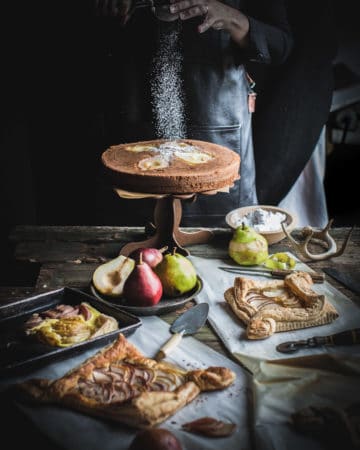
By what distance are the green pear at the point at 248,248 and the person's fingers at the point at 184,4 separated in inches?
43.8

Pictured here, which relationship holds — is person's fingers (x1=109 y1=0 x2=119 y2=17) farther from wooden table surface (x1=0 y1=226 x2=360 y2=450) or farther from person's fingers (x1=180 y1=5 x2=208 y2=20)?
wooden table surface (x1=0 y1=226 x2=360 y2=450)

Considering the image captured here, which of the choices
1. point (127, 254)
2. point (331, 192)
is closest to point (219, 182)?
point (127, 254)

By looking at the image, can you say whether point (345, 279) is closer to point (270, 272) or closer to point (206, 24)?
point (270, 272)

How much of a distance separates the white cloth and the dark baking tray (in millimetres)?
1880

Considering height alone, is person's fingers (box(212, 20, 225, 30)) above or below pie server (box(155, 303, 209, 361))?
above

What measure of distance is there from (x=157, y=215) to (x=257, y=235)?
393 mm

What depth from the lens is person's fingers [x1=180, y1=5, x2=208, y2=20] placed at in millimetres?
2404

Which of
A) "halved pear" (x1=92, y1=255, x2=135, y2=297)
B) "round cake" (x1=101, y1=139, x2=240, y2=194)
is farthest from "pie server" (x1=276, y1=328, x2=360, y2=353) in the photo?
"round cake" (x1=101, y1=139, x2=240, y2=194)

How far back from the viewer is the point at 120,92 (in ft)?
8.90

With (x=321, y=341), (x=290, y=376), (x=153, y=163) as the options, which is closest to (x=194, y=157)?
(x=153, y=163)

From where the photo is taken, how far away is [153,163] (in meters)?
1.99

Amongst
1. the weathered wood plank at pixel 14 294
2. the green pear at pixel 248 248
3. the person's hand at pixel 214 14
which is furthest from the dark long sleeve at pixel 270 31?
the weathered wood plank at pixel 14 294

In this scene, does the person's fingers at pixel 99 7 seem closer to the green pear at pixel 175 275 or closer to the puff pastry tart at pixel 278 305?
the green pear at pixel 175 275

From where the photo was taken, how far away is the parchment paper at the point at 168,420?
1.12m
